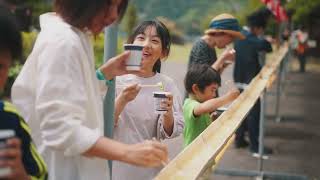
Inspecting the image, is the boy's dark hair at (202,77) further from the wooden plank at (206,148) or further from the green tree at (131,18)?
the green tree at (131,18)

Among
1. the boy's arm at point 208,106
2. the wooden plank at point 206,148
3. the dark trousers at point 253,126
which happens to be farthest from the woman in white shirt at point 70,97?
the dark trousers at point 253,126

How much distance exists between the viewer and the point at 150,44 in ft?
10.4

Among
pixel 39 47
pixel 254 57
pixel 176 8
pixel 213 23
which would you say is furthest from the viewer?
pixel 176 8

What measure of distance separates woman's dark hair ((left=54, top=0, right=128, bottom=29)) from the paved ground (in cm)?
150

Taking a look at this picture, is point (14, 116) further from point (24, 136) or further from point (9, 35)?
point (9, 35)

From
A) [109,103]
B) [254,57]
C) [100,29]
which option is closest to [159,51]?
[109,103]

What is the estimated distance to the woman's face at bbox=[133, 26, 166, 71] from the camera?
3.14 m

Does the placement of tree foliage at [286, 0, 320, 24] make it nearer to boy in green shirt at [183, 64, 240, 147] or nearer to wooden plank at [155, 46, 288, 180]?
wooden plank at [155, 46, 288, 180]

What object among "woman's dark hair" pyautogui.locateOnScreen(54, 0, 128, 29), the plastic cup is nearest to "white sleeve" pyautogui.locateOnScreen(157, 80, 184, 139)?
the plastic cup

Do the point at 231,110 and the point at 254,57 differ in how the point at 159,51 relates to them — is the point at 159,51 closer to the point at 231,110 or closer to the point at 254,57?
the point at 231,110

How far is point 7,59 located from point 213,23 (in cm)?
305

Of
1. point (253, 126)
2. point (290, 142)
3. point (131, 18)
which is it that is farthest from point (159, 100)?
point (131, 18)

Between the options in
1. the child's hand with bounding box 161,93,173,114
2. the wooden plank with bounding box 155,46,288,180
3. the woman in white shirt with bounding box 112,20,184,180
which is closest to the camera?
the wooden plank with bounding box 155,46,288,180

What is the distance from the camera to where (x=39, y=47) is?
1.83 m
